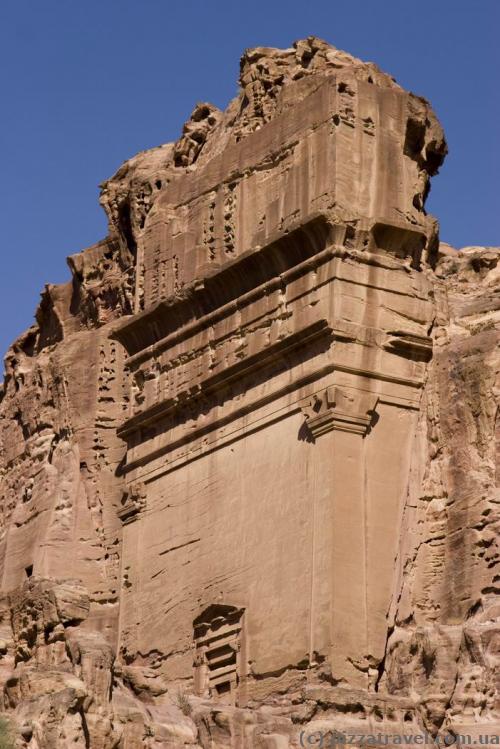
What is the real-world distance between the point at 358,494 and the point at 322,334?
243 cm

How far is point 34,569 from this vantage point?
3869cm

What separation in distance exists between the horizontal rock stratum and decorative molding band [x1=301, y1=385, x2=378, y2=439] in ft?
0.10

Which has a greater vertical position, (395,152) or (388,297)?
(395,152)

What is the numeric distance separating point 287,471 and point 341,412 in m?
1.26

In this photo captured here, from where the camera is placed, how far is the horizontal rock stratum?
30516 mm

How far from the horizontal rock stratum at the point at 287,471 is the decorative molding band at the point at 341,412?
0.10ft

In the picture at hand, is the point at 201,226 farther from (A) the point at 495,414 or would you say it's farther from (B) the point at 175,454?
(A) the point at 495,414

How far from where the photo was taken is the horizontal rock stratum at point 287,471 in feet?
100

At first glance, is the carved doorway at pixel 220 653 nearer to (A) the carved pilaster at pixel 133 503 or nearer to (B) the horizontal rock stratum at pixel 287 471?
(B) the horizontal rock stratum at pixel 287 471

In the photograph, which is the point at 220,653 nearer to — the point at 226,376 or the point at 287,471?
the point at 287,471

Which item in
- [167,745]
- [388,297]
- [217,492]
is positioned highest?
[388,297]

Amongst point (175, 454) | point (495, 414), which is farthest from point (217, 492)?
point (495, 414)

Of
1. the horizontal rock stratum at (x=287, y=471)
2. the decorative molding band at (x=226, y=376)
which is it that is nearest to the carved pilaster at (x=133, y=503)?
the horizontal rock stratum at (x=287, y=471)

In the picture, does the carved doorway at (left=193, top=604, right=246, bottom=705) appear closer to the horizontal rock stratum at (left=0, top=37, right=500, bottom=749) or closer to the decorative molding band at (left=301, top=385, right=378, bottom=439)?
the horizontal rock stratum at (left=0, top=37, right=500, bottom=749)
